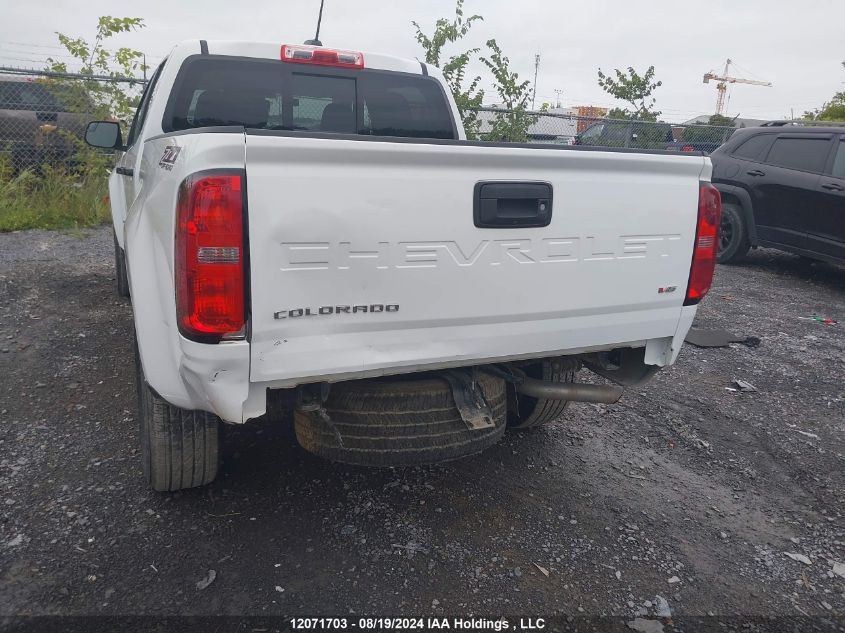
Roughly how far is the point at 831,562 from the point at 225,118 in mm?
3644

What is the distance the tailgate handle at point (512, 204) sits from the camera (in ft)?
7.49

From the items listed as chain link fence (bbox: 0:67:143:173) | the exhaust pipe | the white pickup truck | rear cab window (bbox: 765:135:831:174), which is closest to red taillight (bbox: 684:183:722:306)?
the white pickup truck

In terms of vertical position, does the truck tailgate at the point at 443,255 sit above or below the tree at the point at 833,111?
below

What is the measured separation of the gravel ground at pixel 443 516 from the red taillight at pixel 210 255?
1.03 m

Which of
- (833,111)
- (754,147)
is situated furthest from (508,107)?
(833,111)

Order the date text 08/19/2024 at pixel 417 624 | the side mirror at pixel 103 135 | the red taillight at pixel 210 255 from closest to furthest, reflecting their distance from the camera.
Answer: the red taillight at pixel 210 255, the date text 08/19/2024 at pixel 417 624, the side mirror at pixel 103 135

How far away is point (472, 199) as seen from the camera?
2264 mm

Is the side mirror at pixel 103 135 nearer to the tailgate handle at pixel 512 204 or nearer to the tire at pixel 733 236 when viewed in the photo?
the tailgate handle at pixel 512 204

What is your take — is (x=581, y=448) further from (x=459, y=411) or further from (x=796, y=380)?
(x=796, y=380)

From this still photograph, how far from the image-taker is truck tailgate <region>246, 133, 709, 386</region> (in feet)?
6.64

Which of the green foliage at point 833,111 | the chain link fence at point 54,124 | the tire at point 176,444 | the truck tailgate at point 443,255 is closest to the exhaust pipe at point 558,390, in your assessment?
the truck tailgate at point 443,255

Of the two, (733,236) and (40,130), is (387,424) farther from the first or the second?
(40,130)

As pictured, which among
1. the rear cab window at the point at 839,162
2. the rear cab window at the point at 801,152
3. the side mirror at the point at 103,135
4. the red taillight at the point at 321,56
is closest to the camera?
the red taillight at the point at 321,56

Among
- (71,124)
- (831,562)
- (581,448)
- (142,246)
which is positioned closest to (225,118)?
(142,246)
